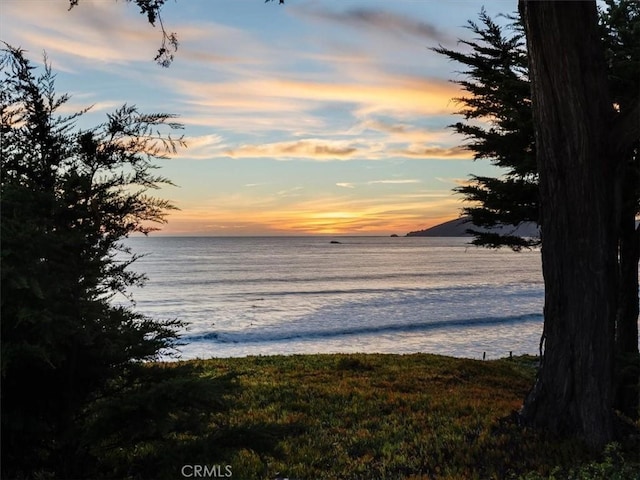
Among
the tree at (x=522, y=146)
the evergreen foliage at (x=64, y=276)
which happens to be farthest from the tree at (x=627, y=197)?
the evergreen foliage at (x=64, y=276)

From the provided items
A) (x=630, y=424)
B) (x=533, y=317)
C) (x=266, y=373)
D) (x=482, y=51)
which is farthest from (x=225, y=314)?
(x=630, y=424)

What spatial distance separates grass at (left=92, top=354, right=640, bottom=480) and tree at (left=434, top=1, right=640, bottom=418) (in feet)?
9.82

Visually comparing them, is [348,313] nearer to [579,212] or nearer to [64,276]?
[579,212]

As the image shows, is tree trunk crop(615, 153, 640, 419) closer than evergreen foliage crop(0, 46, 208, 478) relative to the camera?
No

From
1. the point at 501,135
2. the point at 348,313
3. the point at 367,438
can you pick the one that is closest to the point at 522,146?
the point at 501,135

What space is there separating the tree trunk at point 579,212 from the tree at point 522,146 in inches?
154

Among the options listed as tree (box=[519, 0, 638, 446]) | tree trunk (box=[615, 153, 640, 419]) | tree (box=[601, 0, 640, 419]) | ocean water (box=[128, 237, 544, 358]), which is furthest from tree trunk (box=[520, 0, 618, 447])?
ocean water (box=[128, 237, 544, 358])

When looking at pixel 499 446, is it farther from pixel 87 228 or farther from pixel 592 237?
pixel 87 228

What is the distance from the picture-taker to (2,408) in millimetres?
4191

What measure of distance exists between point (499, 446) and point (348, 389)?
5011mm

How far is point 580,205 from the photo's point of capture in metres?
7.10

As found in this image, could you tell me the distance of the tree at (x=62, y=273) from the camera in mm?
4145

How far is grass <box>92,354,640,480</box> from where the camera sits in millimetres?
4707

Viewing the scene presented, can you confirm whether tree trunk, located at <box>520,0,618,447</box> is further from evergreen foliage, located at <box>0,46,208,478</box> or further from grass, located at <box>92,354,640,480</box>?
evergreen foliage, located at <box>0,46,208,478</box>
